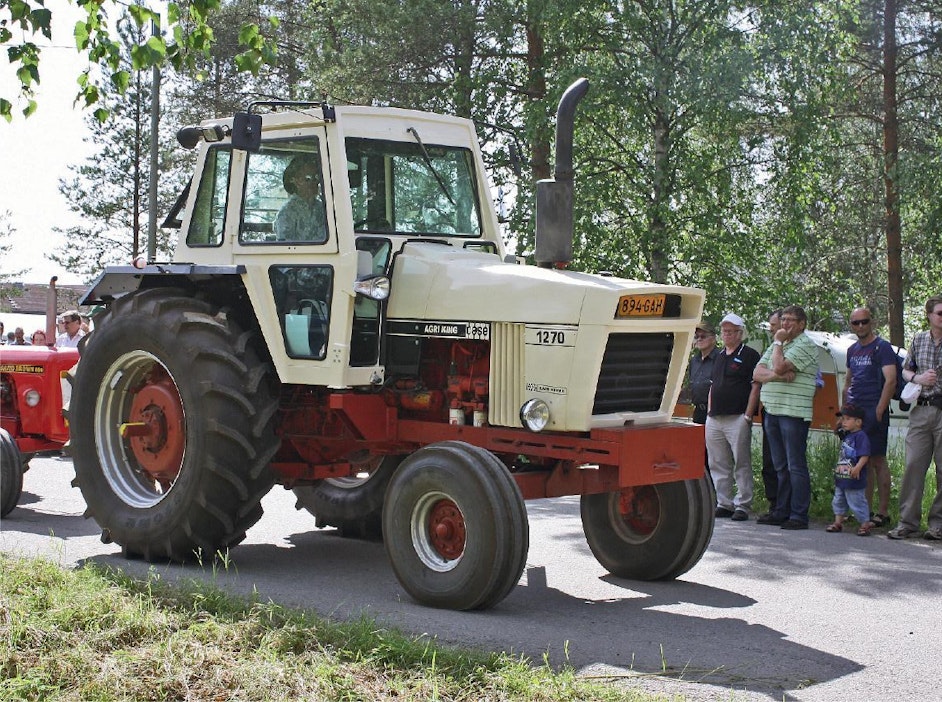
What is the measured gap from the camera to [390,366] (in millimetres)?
7984

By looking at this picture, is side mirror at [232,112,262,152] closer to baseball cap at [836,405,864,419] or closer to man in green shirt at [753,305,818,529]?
man in green shirt at [753,305,818,529]

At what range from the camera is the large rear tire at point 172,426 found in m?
7.71

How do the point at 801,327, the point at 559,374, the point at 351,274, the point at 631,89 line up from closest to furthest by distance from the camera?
the point at 559,374 → the point at 351,274 → the point at 801,327 → the point at 631,89

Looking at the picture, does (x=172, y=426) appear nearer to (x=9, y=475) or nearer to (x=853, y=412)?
(x=9, y=475)

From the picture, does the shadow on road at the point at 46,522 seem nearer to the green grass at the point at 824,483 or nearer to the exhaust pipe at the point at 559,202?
the exhaust pipe at the point at 559,202

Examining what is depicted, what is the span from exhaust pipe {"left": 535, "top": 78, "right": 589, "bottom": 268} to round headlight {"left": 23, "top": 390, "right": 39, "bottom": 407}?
213 inches

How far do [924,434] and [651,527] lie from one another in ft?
10.0

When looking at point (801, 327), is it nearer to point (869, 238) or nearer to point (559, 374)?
point (559, 374)

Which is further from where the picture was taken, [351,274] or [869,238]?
[869,238]

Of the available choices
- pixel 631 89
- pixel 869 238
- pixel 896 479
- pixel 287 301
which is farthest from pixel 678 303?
pixel 869 238

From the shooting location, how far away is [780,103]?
18.0 m

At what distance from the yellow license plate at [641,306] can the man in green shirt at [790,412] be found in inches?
134

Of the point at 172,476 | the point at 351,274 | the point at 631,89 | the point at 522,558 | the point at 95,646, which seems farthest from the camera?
the point at 631,89

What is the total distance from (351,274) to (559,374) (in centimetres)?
148
